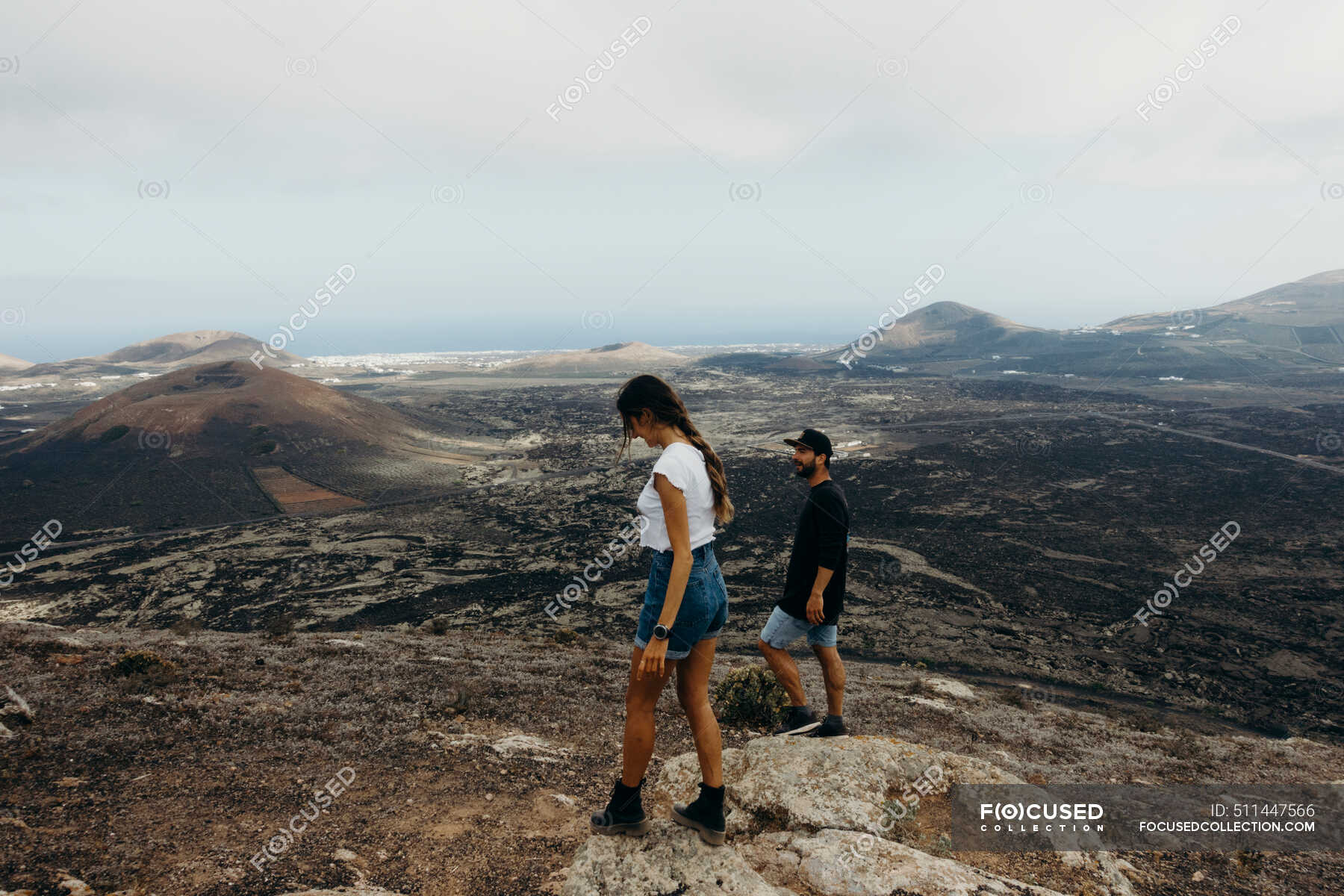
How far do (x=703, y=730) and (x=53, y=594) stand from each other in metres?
24.3

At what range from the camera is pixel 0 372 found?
8431cm

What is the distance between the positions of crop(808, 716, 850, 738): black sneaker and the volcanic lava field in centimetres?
924

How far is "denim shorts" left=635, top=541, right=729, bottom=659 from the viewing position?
2914mm

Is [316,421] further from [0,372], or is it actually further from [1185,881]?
[0,372]

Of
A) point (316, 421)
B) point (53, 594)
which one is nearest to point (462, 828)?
point (53, 594)

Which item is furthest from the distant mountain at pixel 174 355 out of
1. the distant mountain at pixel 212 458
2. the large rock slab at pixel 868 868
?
the large rock slab at pixel 868 868

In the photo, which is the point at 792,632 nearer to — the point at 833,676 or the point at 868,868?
the point at 833,676

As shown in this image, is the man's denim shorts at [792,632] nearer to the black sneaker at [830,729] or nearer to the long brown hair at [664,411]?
the black sneaker at [830,729]

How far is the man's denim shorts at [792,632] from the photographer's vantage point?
4801 mm

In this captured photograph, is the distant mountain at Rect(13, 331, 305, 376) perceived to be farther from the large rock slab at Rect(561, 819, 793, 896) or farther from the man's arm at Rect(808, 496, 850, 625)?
the large rock slab at Rect(561, 819, 793, 896)

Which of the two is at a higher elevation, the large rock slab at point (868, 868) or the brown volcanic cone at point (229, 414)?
the brown volcanic cone at point (229, 414)

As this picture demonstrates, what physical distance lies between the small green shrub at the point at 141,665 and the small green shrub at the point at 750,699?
619cm

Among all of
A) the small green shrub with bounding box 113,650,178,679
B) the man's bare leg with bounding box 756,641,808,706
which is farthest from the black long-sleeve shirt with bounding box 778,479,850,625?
the small green shrub with bounding box 113,650,178,679

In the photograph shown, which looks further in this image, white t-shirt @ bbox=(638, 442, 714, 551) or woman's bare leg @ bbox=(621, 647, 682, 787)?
woman's bare leg @ bbox=(621, 647, 682, 787)
